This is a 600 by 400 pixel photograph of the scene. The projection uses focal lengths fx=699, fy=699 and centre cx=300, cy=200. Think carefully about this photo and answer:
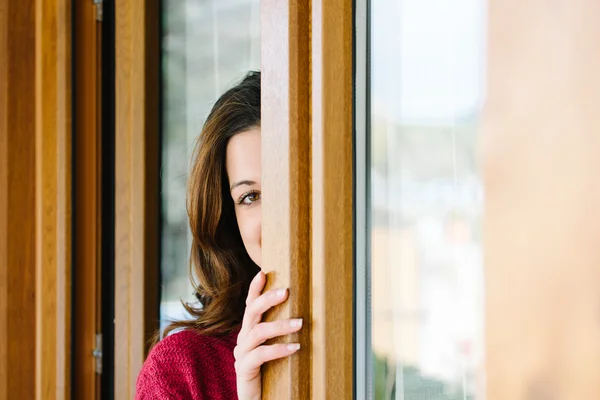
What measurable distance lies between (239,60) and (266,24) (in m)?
0.60

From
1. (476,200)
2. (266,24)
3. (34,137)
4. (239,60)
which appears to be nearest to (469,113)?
(476,200)

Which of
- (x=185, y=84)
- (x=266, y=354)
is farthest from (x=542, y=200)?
(x=185, y=84)

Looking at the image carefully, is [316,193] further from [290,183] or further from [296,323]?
[296,323]

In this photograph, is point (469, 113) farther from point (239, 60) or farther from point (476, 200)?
point (239, 60)

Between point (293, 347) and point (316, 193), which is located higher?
point (316, 193)

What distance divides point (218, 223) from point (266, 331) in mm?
491

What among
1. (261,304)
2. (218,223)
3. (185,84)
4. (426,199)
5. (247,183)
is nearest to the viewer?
(426,199)

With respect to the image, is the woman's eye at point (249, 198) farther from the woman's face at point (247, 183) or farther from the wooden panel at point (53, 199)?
the wooden panel at point (53, 199)

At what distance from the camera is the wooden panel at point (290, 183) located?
30.0 inches

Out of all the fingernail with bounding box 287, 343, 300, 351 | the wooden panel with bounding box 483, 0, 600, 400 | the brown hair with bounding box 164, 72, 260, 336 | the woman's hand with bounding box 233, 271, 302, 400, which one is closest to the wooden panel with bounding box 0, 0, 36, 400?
the brown hair with bounding box 164, 72, 260, 336

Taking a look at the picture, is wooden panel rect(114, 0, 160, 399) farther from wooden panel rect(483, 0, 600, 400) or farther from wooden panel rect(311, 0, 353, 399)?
wooden panel rect(483, 0, 600, 400)

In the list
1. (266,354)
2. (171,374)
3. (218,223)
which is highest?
(218,223)

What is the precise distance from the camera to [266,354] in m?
0.79

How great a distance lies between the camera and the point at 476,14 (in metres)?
0.62
